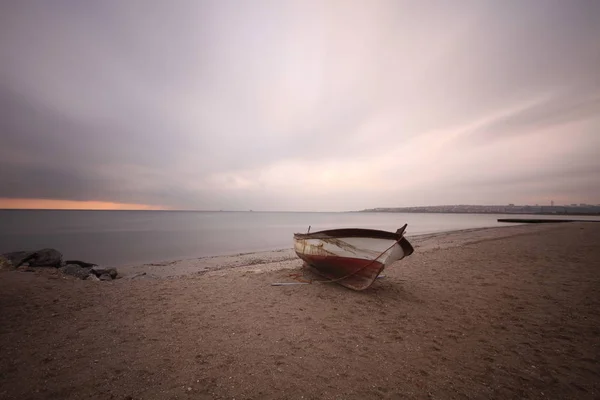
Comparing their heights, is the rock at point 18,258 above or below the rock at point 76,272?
above

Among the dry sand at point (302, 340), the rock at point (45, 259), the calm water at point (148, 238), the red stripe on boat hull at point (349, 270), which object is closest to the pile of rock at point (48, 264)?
the rock at point (45, 259)

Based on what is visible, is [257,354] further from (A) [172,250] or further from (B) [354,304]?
(A) [172,250]

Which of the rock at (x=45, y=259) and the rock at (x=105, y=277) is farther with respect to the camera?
the rock at (x=45, y=259)

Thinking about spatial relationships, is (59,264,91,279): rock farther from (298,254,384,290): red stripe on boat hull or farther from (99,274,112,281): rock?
(298,254,384,290): red stripe on boat hull

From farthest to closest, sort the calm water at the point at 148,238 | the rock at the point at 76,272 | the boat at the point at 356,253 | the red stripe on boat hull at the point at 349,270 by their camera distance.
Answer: the calm water at the point at 148,238, the rock at the point at 76,272, the red stripe on boat hull at the point at 349,270, the boat at the point at 356,253

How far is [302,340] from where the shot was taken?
4.59m

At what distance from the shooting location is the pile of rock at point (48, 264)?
998 centimetres

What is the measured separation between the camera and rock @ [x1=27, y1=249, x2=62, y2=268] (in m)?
11.0

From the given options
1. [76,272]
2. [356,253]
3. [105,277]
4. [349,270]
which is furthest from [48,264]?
[356,253]

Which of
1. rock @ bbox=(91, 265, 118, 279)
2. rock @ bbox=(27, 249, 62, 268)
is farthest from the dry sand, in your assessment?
rock @ bbox=(27, 249, 62, 268)

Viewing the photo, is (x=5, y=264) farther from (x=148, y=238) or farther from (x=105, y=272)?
(x=148, y=238)

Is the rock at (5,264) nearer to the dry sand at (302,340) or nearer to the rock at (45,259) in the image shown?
the rock at (45,259)

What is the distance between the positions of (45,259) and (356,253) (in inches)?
581

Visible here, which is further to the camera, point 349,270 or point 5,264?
point 5,264
